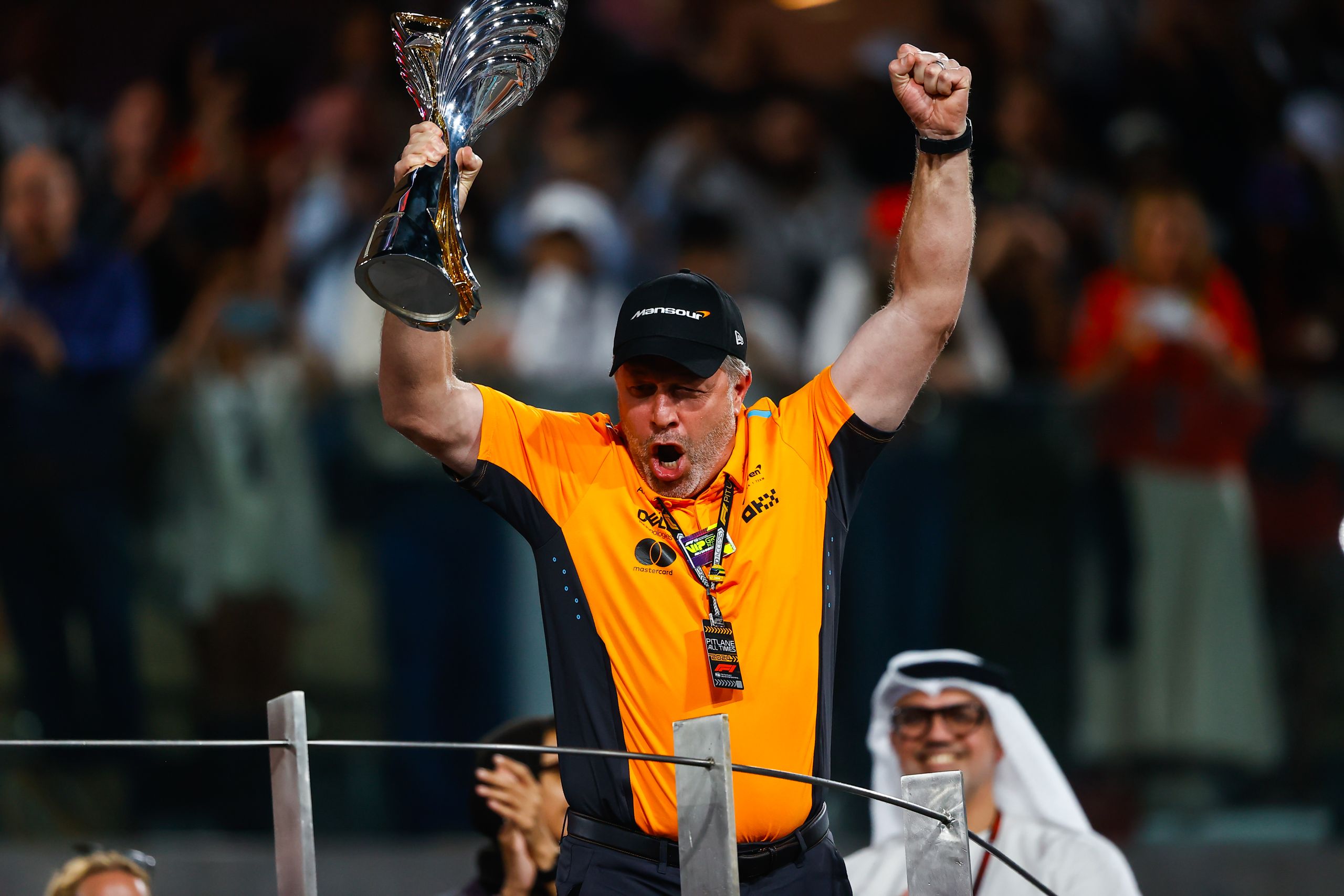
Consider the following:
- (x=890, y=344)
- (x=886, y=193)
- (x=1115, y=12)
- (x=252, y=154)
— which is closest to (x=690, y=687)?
(x=890, y=344)

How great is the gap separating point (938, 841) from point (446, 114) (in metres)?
1.73

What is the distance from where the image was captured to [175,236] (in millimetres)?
8000

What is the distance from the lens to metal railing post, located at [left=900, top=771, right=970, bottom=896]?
3.26 meters

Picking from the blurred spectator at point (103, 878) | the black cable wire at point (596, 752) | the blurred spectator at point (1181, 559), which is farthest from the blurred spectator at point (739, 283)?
the black cable wire at point (596, 752)

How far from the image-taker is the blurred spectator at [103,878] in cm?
488

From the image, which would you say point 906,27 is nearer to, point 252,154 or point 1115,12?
point 1115,12

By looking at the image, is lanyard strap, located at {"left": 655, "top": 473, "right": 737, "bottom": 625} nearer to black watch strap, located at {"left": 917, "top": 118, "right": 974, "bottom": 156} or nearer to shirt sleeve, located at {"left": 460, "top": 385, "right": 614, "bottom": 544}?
shirt sleeve, located at {"left": 460, "top": 385, "right": 614, "bottom": 544}

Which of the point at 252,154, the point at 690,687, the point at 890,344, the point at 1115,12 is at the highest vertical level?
the point at 1115,12

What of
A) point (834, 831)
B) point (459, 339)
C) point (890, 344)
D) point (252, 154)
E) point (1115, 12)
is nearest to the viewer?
point (890, 344)

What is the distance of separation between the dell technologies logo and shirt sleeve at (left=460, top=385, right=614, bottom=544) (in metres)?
0.32

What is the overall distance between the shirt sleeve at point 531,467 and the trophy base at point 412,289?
1.30 ft

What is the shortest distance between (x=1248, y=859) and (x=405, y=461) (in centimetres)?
365

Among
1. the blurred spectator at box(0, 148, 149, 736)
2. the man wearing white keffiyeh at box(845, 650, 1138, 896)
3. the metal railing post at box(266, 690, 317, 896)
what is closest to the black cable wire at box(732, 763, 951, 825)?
the metal railing post at box(266, 690, 317, 896)

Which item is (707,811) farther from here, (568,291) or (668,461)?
(568,291)
